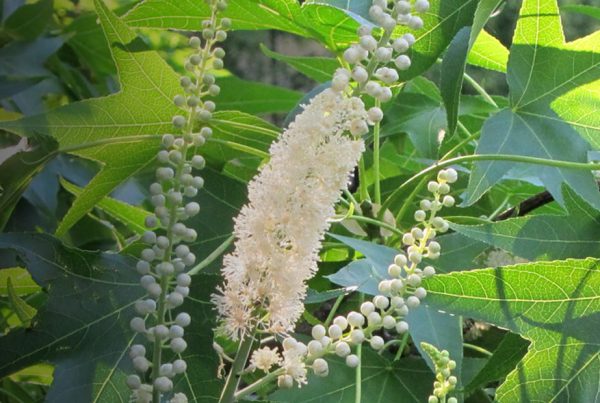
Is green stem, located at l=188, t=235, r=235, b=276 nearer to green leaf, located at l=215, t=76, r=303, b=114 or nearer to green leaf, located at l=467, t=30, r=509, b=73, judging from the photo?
green leaf, located at l=467, t=30, r=509, b=73

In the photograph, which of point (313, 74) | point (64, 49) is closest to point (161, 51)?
point (64, 49)

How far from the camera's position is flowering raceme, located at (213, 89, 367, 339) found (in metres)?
0.41

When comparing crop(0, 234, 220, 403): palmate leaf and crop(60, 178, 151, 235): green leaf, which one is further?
crop(60, 178, 151, 235): green leaf

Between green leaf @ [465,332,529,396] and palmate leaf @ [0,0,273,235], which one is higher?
palmate leaf @ [0,0,273,235]

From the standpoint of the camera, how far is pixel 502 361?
0.61 metres

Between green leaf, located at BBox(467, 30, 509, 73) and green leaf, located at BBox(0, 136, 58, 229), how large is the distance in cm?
35

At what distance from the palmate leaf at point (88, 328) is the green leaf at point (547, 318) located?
153mm

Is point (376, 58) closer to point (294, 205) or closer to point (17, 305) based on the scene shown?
point (294, 205)

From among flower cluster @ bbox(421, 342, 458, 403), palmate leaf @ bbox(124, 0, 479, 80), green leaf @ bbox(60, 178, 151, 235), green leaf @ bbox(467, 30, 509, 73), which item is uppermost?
palmate leaf @ bbox(124, 0, 479, 80)

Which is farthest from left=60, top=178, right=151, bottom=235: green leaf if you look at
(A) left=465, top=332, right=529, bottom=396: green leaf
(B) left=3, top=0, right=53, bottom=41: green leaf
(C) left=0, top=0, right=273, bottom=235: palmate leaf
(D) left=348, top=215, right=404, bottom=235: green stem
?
(B) left=3, top=0, right=53, bottom=41: green leaf

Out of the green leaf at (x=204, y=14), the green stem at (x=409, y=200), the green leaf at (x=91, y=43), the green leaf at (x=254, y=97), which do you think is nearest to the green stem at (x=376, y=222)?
the green stem at (x=409, y=200)

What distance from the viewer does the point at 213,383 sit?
550 mm

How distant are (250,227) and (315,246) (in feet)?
0.09

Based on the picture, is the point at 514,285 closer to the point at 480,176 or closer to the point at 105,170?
the point at 480,176
